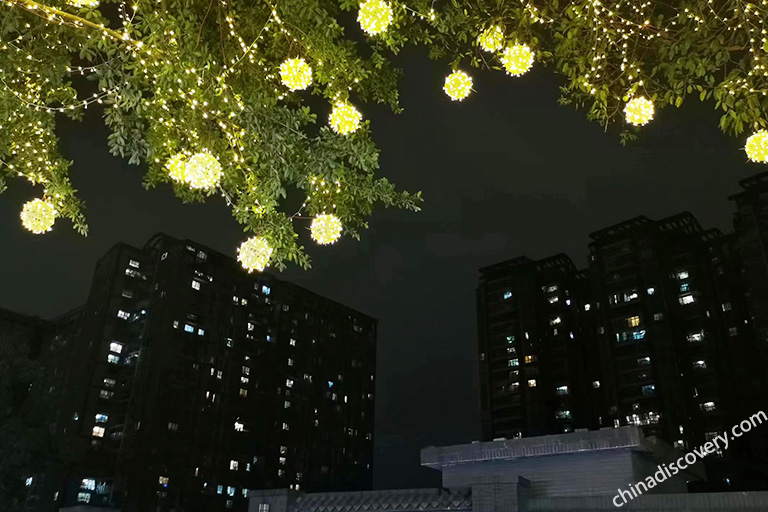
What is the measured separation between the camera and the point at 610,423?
5809 centimetres

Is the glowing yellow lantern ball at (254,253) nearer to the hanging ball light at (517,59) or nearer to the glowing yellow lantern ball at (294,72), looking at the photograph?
the glowing yellow lantern ball at (294,72)

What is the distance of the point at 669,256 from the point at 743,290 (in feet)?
24.8

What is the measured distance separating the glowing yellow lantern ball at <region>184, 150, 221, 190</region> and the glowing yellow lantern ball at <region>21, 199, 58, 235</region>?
8.10 feet

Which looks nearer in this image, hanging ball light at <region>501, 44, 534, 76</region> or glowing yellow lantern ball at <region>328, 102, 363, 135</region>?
glowing yellow lantern ball at <region>328, 102, 363, 135</region>

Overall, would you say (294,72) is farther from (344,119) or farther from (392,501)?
(392,501)

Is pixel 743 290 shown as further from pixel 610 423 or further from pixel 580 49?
pixel 580 49

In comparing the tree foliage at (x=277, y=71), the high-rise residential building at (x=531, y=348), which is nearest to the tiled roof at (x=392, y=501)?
the tree foliage at (x=277, y=71)

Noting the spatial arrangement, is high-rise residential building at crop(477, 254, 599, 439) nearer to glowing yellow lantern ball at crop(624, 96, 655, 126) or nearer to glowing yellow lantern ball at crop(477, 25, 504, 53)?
glowing yellow lantern ball at crop(624, 96, 655, 126)

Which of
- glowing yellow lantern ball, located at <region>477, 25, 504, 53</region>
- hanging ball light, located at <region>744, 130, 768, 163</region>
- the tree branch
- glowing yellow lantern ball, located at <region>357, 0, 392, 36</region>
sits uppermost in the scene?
glowing yellow lantern ball, located at <region>477, 25, 504, 53</region>

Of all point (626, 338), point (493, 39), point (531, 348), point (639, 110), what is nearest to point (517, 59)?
point (493, 39)

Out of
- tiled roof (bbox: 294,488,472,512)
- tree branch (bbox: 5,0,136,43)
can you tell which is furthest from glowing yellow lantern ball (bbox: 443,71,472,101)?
tiled roof (bbox: 294,488,472,512)

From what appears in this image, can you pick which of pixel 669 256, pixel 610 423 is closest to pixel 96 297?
pixel 610 423

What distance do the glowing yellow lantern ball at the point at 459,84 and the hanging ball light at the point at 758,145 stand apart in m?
2.86

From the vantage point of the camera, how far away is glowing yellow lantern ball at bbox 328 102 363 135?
5.88m
